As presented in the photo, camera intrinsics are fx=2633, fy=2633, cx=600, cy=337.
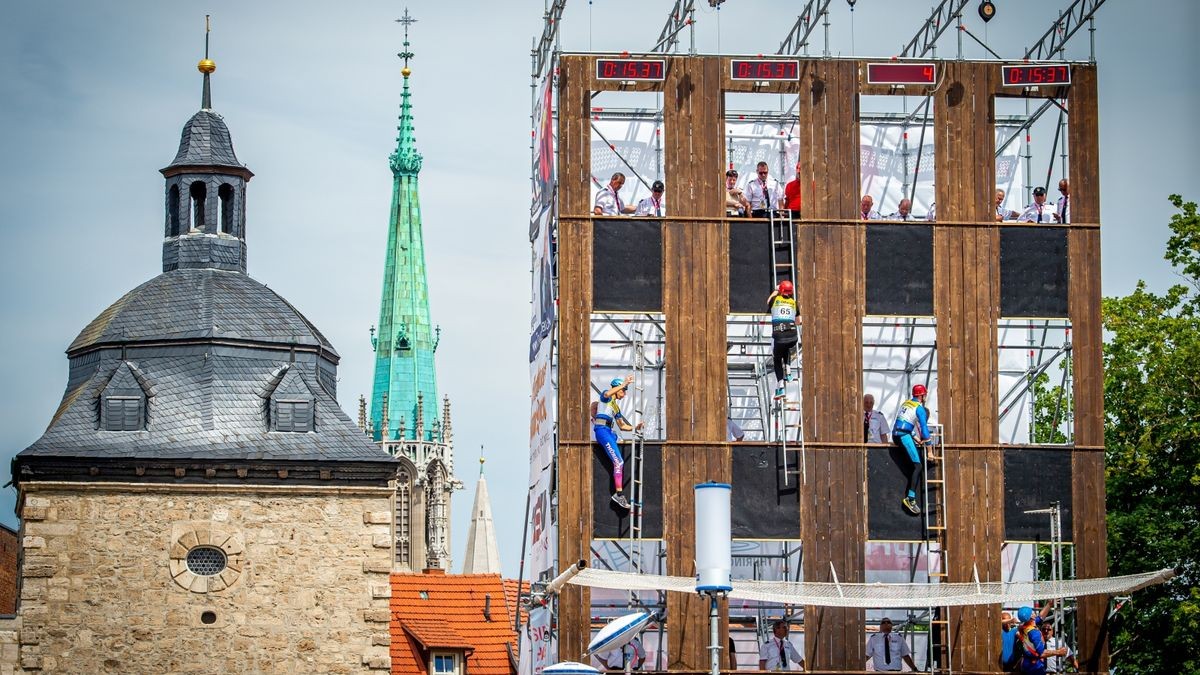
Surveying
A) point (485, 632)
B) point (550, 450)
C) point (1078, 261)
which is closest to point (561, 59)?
point (550, 450)

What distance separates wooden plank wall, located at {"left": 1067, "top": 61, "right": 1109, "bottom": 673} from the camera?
149 ft

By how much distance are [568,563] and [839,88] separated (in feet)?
32.1

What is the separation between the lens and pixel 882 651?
4522 cm

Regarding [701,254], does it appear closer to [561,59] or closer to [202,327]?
[561,59]

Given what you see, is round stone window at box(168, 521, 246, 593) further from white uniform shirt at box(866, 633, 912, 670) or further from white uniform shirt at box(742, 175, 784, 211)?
white uniform shirt at box(866, 633, 912, 670)

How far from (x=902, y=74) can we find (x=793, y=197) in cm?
295

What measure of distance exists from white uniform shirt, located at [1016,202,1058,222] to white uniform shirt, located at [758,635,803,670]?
868 centimetres

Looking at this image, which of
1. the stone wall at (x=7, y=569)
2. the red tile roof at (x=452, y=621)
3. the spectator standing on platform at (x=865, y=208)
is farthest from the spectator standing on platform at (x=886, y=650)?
the stone wall at (x=7, y=569)

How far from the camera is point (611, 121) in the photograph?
4903 cm

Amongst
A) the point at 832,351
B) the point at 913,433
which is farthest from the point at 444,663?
the point at 913,433

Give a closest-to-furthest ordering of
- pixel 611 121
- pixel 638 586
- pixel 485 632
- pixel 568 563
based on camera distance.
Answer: pixel 638 586 → pixel 568 563 → pixel 611 121 → pixel 485 632

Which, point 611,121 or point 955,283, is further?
point 611,121

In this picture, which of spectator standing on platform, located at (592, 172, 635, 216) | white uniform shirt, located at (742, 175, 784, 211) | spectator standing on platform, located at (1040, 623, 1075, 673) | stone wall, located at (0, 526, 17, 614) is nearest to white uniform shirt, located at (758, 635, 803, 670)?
spectator standing on platform, located at (1040, 623, 1075, 673)

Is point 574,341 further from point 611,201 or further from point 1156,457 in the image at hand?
point 1156,457
